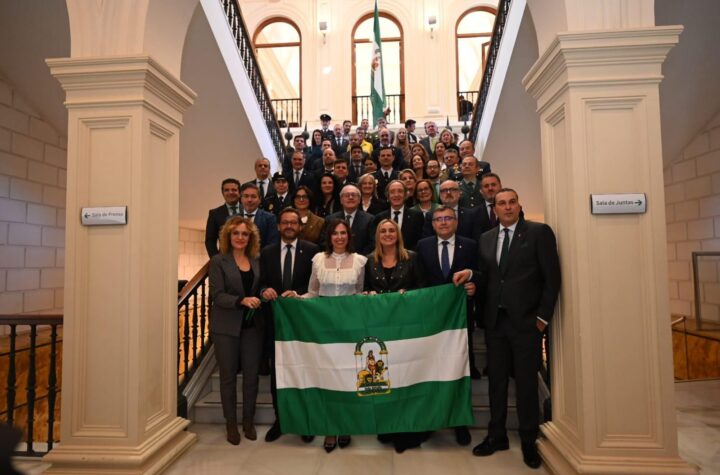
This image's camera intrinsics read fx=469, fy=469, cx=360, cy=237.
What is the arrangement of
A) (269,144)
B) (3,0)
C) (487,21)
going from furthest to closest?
1. (487,21)
2. (269,144)
3. (3,0)

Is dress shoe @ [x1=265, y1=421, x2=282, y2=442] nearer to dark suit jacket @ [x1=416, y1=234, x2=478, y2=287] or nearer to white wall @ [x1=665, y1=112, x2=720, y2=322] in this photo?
dark suit jacket @ [x1=416, y1=234, x2=478, y2=287]

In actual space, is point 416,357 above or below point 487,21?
below

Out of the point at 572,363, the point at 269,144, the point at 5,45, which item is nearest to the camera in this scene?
the point at 572,363

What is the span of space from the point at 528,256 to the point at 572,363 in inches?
25.4

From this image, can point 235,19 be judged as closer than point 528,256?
No

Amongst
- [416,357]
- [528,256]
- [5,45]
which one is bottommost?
[416,357]

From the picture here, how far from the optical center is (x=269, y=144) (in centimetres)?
773

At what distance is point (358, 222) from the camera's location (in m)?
3.93

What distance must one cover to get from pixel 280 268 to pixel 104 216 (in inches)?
46.7

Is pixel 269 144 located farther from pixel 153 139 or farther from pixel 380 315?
pixel 380 315

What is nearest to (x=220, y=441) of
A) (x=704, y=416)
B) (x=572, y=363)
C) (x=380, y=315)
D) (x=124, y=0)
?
(x=380, y=315)

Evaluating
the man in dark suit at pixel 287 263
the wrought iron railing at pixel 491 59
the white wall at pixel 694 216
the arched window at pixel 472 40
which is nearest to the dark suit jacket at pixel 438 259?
the man in dark suit at pixel 287 263

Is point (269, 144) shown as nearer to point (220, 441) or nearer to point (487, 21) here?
point (220, 441)

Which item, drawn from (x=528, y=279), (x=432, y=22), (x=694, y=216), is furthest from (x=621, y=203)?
(x=432, y=22)
